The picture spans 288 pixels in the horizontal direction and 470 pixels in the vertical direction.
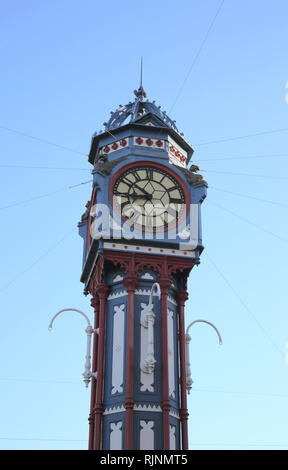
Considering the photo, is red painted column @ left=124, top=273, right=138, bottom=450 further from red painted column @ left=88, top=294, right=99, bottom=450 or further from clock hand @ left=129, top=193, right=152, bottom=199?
clock hand @ left=129, top=193, right=152, bottom=199

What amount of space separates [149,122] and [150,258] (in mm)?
7249

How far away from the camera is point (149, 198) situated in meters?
33.6

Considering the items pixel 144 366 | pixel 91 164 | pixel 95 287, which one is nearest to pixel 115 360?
pixel 144 366

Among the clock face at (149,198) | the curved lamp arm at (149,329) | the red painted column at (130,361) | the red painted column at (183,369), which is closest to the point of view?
the red painted column at (130,361)

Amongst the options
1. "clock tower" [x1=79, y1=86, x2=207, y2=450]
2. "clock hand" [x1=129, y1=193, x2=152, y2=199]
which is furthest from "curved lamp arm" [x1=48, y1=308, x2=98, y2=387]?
"clock hand" [x1=129, y1=193, x2=152, y2=199]

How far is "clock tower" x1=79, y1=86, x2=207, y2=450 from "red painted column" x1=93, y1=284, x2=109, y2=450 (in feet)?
0.13

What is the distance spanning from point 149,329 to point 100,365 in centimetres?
252

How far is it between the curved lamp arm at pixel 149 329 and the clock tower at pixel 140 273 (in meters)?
0.04

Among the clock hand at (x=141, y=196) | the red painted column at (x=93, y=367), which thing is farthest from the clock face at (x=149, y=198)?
the red painted column at (x=93, y=367)

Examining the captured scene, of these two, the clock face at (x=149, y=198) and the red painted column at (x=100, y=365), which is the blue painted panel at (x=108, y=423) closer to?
the red painted column at (x=100, y=365)

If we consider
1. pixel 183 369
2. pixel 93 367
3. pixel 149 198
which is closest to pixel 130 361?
pixel 183 369

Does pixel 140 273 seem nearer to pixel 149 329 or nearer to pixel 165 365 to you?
pixel 149 329

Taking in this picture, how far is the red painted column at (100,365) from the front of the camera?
2945 cm
